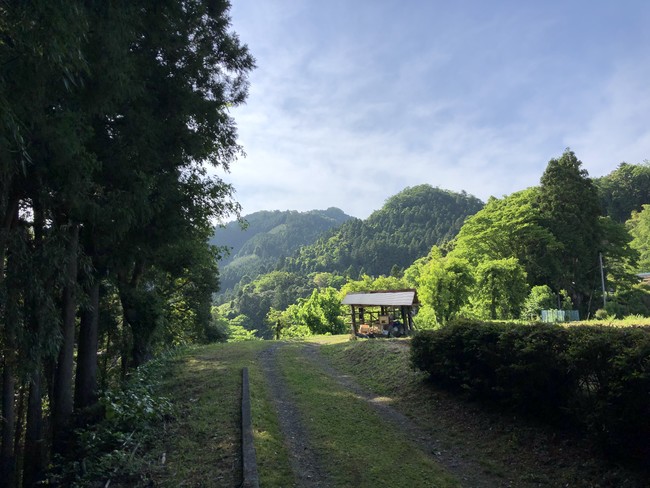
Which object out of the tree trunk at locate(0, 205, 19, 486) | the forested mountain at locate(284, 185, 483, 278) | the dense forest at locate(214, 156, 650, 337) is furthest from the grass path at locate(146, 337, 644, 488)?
the forested mountain at locate(284, 185, 483, 278)

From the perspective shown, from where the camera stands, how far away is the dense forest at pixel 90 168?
4957mm

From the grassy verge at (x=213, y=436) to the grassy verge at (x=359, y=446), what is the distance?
0.70 metres

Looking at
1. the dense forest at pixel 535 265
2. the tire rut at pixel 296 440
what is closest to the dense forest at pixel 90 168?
the tire rut at pixel 296 440

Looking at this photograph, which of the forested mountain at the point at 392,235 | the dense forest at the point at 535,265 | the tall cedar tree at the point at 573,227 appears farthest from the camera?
the forested mountain at the point at 392,235

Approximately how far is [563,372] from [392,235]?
117020 millimetres

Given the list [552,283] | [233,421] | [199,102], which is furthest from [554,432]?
[552,283]

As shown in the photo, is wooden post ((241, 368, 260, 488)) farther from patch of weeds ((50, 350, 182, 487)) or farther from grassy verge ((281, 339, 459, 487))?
patch of weeds ((50, 350, 182, 487))

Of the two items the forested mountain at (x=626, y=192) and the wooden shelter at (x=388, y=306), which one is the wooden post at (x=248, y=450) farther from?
the forested mountain at (x=626, y=192)

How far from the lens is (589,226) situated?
3177cm

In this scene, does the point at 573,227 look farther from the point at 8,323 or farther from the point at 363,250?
the point at 363,250

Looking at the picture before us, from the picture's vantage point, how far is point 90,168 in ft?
22.2

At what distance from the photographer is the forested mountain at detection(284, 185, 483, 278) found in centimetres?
10812

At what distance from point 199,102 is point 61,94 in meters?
3.87

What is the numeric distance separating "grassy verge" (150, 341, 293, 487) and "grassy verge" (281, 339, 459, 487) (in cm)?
70
